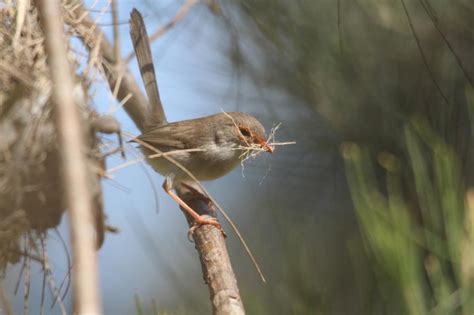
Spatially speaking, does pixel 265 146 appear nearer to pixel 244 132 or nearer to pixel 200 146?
pixel 244 132

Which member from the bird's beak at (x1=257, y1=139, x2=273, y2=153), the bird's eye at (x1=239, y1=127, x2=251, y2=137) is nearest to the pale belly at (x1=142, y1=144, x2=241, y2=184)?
the bird's eye at (x1=239, y1=127, x2=251, y2=137)

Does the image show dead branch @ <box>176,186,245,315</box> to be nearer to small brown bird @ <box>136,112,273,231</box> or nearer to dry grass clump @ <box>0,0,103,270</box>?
small brown bird @ <box>136,112,273,231</box>

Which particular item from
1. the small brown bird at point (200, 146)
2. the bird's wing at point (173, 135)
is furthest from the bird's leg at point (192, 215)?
the bird's wing at point (173, 135)

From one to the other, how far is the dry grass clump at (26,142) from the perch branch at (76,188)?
1.51m

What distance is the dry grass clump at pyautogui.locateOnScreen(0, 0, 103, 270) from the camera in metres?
2.57

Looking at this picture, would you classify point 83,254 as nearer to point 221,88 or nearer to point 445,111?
point 445,111

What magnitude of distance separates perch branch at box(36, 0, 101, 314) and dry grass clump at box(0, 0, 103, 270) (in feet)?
4.96

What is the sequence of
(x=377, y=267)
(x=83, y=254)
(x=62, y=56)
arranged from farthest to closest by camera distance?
(x=377, y=267) < (x=62, y=56) < (x=83, y=254)

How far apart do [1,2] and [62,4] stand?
1.00 ft

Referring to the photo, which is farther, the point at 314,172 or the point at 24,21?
the point at 314,172

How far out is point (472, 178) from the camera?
2.52 meters

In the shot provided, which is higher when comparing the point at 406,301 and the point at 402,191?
the point at 402,191

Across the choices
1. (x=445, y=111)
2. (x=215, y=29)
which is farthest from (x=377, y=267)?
(x=215, y=29)

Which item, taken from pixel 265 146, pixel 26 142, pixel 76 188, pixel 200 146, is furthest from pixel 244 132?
pixel 76 188
